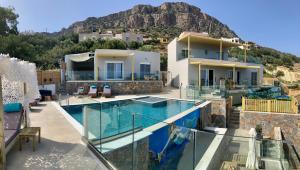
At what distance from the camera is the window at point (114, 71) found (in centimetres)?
2270

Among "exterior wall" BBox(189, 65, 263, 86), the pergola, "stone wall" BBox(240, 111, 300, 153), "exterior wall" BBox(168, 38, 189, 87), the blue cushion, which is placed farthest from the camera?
"exterior wall" BBox(168, 38, 189, 87)

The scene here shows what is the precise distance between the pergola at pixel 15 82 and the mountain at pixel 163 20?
108951mm

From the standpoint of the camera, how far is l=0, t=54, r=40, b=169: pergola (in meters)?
5.32

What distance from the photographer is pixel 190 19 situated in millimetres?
121625

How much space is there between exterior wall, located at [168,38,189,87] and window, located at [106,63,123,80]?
20.9 ft

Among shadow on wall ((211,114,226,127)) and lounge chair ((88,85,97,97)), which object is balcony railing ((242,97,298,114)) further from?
lounge chair ((88,85,97,97))

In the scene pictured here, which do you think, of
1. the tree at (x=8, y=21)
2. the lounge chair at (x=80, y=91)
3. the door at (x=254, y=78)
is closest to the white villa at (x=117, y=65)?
the lounge chair at (x=80, y=91)

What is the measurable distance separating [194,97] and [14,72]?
14253 mm

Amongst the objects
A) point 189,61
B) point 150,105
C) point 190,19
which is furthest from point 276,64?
point 190,19

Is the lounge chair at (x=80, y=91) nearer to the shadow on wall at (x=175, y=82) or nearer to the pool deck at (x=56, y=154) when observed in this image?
the shadow on wall at (x=175, y=82)

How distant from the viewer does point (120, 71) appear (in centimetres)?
2339

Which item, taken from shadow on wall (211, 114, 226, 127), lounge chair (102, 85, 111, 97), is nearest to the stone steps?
shadow on wall (211, 114, 226, 127)

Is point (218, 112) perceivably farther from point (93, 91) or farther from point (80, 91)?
point (80, 91)

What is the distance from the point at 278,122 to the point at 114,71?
15386 millimetres
